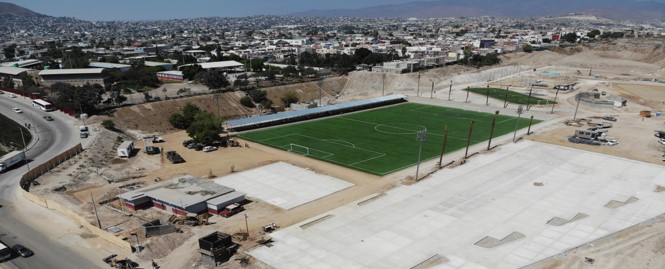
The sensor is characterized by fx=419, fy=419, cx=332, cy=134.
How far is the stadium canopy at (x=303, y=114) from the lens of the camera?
83375 mm

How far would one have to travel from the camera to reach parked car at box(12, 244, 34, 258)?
1398 inches

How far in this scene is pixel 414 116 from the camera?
95188 millimetres

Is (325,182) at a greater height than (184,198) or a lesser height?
lesser

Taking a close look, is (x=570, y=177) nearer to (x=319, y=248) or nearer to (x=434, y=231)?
(x=434, y=231)

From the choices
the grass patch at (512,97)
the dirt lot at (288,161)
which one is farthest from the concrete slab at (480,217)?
the grass patch at (512,97)

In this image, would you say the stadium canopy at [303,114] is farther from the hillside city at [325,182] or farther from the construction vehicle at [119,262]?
the construction vehicle at [119,262]

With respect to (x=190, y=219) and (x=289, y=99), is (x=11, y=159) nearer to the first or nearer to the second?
(x=190, y=219)

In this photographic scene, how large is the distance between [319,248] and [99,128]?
57054 millimetres

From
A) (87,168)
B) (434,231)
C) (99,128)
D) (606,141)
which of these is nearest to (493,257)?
(434,231)

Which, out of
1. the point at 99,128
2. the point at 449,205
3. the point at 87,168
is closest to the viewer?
the point at 449,205

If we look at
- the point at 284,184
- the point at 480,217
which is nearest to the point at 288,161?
the point at 284,184

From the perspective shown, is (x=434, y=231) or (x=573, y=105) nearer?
(x=434, y=231)

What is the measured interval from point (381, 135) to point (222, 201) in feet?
131

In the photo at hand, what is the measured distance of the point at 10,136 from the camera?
223ft
